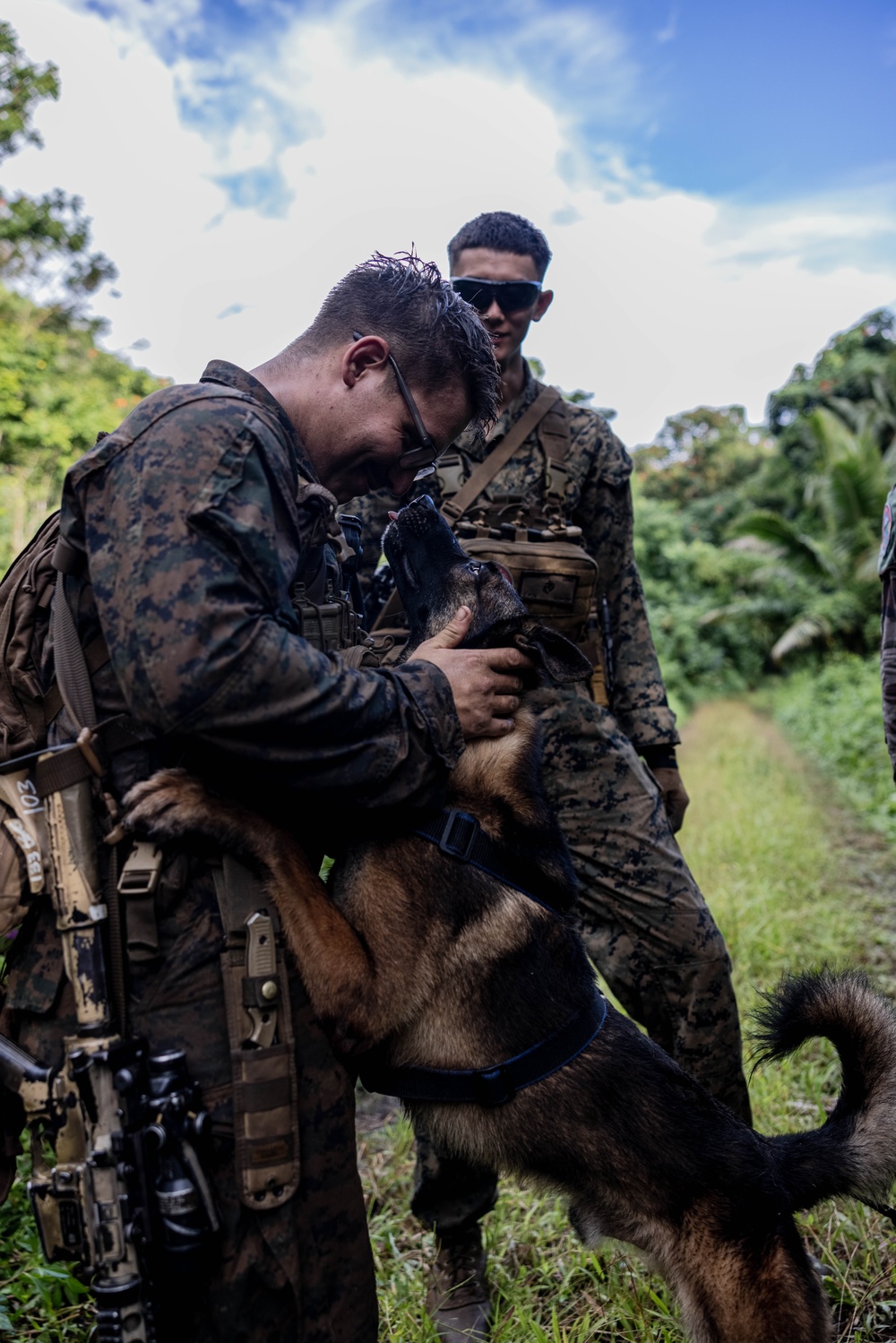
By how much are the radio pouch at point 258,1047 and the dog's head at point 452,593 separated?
86 cm

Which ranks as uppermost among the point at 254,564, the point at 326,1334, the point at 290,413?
the point at 290,413

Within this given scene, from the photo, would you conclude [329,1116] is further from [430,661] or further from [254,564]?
[254,564]

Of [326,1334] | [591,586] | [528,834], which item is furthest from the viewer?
[591,586]

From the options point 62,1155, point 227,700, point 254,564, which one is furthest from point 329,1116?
point 254,564

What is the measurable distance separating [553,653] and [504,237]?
197cm

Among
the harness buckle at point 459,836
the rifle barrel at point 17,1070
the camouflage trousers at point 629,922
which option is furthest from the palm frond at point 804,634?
the rifle barrel at point 17,1070

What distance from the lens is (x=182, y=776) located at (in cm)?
171

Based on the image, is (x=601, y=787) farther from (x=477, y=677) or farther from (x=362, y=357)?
(x=362, y=357)

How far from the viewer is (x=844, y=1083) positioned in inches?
90.0

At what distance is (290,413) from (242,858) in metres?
0.92

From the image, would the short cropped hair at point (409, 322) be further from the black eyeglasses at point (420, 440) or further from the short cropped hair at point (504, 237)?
the short cropped hair at point (504, 237)

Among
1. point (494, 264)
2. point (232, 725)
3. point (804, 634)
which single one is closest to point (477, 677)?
point (232, 725)

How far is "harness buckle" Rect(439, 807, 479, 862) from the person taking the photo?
197 centimetres

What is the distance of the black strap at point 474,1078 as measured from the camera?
1.91 meters
